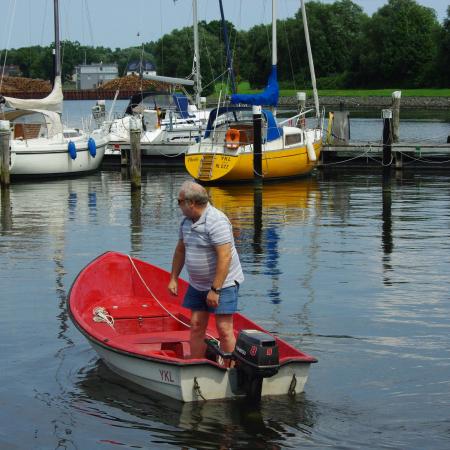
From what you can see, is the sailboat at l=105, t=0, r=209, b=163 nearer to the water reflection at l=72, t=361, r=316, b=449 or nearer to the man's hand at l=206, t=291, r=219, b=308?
the water reflection at l=72, t=361, r=316, b=449

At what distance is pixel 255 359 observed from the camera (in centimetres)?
889

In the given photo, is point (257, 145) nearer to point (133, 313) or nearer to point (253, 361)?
point (133, 313)

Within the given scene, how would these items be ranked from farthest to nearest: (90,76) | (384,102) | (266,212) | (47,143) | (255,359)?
(90,76), (384,102), (47,143), (266,212), (255,359)

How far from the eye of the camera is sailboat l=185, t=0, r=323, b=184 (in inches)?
1152

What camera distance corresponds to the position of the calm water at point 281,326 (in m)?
8.90

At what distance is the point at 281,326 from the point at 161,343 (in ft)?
7.71

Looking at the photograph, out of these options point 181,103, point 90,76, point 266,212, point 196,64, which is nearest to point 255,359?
point 266,212

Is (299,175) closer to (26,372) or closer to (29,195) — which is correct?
(29,195)

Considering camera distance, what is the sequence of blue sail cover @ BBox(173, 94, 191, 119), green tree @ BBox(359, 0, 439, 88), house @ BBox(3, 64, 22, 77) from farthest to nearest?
house @ BBox(3, 64, 22, 77), green tree @ BBox(359, 0, 439, 88), blue sail cover @ BBox(173, 94, 191, 119)

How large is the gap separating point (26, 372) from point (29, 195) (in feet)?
57.6

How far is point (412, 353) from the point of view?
11117 mm

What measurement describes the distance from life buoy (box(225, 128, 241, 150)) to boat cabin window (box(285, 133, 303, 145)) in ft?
5.85

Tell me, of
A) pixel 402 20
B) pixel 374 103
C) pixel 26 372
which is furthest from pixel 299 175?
pixel 402 20

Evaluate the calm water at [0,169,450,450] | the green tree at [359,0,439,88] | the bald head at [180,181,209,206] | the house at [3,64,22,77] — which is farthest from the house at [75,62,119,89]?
the bald head at [180,181,209,206]
